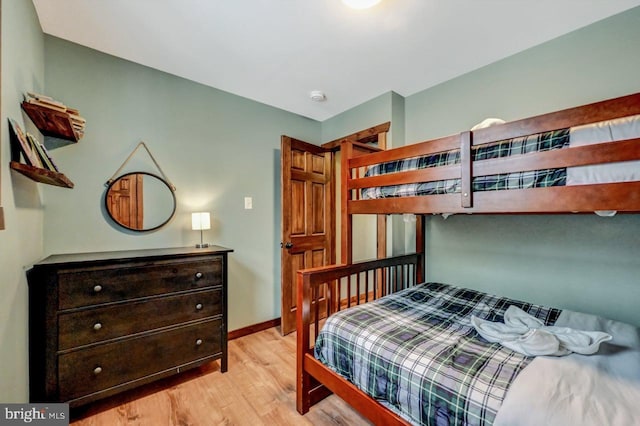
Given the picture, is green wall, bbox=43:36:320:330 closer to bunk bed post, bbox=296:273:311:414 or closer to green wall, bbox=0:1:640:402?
green wall, bbox=0:1:640:402

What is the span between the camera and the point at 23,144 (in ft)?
4.04

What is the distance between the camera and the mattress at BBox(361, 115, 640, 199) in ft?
3.10

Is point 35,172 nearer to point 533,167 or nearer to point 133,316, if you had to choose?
point 133,316

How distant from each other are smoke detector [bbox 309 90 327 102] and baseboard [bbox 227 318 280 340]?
2.42m

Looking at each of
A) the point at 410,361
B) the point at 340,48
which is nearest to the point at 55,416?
the point at 410,361

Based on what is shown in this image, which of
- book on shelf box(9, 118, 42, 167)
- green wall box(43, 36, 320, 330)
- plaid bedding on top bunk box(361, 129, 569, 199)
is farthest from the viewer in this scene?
green wall box(43, 36, 320, 330)

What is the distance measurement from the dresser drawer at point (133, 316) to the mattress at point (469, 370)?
97 centimetres

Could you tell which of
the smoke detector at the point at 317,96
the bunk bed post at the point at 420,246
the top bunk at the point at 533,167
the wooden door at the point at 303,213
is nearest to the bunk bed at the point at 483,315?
the top bunk at the point at 533,167

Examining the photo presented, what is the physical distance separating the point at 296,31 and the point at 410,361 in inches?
80.6

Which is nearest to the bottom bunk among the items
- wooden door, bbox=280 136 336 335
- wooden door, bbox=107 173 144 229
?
wooden door, bbox=280 136 336 335

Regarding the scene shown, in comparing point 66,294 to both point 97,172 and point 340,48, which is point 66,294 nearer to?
point 97,172

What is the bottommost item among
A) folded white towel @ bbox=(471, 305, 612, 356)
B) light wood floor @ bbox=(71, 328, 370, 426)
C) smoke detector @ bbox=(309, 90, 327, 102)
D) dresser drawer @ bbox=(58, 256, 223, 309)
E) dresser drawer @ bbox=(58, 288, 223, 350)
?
light wood floor @ bbox=(71, 328, 370, 426)

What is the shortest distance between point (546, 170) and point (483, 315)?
100 cm

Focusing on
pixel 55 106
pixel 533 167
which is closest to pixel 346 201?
pixel 533 167
